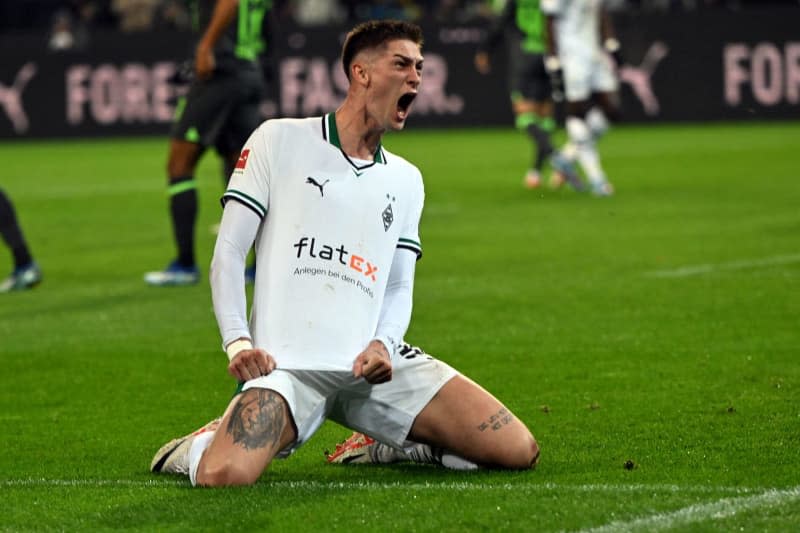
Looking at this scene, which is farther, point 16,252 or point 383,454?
point 16,252

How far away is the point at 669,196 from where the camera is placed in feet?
55.4

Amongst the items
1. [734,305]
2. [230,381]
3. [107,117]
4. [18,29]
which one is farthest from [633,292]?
[18,29]

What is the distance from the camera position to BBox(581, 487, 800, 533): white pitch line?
16.5ft

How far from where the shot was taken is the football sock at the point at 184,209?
1163 centimetres

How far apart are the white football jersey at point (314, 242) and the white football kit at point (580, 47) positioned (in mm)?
11709

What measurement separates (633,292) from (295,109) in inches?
623

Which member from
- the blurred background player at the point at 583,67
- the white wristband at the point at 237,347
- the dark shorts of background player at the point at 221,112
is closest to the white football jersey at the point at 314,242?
the white wristband at the point at 237,347

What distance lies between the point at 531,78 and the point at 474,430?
12.1m

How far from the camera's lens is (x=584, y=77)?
1769cm

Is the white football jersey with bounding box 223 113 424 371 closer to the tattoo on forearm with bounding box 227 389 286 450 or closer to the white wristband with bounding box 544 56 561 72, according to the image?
the tattoo on forearm with bounding box 227 389 286 450

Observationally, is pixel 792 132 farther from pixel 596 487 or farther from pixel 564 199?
pixel 596 487

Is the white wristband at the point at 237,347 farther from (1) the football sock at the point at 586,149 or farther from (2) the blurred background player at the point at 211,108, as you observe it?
(1) the football sock at the point at 586,149

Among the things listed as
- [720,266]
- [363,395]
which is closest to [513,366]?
[363,395]

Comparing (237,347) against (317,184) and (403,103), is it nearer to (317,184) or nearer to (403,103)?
(317,184)
